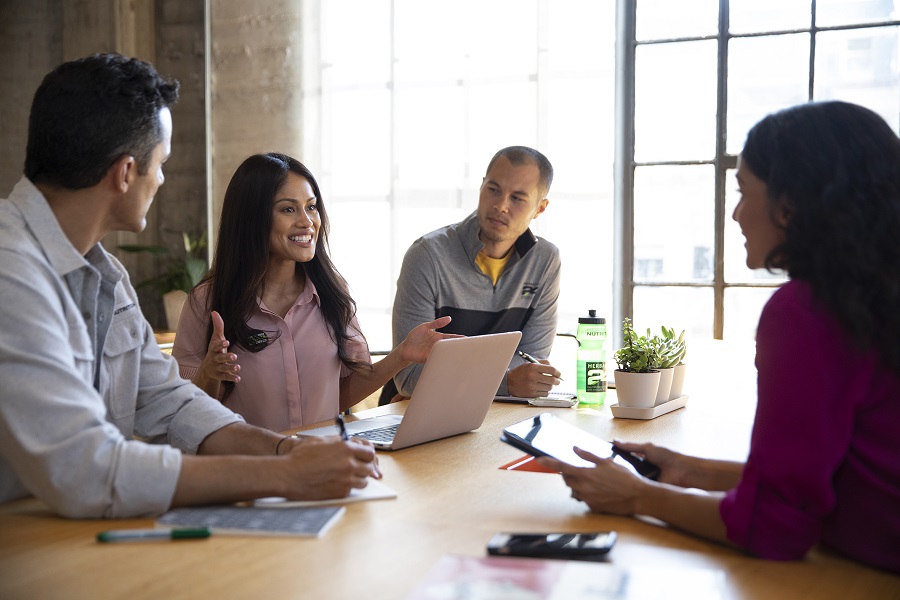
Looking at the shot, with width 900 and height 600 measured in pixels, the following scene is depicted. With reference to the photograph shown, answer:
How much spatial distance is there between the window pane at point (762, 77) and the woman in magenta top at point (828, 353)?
348cm

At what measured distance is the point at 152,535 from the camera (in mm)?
1285

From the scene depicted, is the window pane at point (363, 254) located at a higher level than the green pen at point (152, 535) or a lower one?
higher

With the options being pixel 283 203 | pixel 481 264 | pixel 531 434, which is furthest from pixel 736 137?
pixel 531 434

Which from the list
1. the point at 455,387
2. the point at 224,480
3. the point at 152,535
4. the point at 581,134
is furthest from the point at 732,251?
the point at 152,535

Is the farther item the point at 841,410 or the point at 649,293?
→ the point at 649,293

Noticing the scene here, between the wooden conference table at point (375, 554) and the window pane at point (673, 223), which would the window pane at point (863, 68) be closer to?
the window pane at point (673, 223)

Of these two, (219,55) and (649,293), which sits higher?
(219,55)

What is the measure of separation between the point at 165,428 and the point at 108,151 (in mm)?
569

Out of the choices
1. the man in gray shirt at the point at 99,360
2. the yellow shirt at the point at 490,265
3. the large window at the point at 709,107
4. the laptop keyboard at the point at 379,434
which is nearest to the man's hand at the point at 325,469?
the man in gray shirt at the point at 99,360

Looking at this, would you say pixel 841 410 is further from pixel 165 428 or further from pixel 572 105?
pixel 572 105

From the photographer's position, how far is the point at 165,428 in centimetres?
179

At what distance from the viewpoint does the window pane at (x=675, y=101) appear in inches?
187

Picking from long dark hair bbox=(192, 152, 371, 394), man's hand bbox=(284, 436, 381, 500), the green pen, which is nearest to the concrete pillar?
long dark hair bbox=(192, 152, 371, 394)

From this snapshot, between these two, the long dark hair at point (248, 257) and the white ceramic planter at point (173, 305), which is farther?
the white ceramic planter at point (173, 305)
